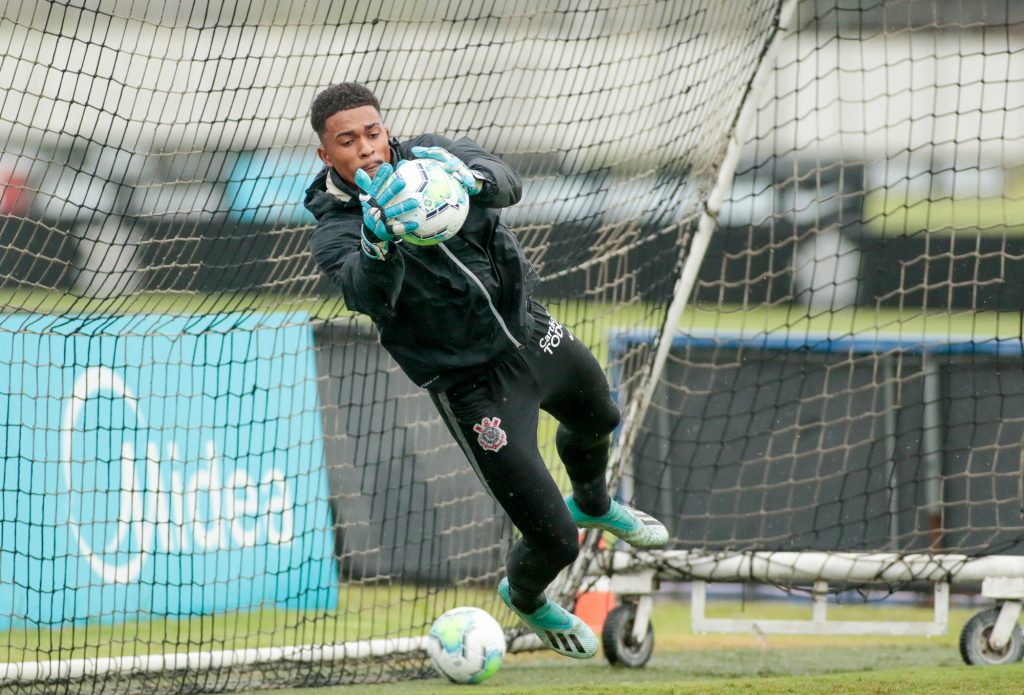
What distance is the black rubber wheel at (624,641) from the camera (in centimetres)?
620

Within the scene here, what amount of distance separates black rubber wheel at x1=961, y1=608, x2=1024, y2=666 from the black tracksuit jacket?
120 inches

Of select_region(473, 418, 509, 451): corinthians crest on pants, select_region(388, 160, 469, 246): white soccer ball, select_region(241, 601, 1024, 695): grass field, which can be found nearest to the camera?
select_region(388, 160, 469, 246): white soccer ball

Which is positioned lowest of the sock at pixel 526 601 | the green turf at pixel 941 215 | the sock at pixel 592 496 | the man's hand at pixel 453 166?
the sock at pixel 526 601

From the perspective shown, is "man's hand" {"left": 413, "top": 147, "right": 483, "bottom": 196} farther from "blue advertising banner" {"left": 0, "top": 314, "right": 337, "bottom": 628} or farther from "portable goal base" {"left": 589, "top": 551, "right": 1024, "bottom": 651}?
"portable goal base" {"left": 589, "top": 551, "right": 1024, "bottom": 651}

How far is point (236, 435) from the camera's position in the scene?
6828 millimetres

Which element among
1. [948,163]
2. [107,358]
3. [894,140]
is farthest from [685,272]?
[894,140]

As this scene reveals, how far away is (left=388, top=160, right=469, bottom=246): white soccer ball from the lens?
3.34m

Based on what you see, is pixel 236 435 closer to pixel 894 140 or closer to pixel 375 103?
pixel 375 103

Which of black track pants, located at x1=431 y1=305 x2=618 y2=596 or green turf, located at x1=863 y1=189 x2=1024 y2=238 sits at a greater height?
green turf, located at x1=863 y1=189 x2=1024 y2=238

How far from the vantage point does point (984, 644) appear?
6023 millimetres

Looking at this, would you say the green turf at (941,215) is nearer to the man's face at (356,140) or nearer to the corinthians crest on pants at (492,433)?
the corinthians crest on pants at (492,433)

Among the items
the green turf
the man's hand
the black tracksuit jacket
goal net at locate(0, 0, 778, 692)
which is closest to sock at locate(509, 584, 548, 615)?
the black tracksuit jacket

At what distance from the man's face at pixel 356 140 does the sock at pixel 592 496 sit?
1.45 metres

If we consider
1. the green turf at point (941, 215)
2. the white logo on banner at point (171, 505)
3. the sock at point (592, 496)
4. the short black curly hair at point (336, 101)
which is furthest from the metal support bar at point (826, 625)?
the green turf at point (941, 215)
